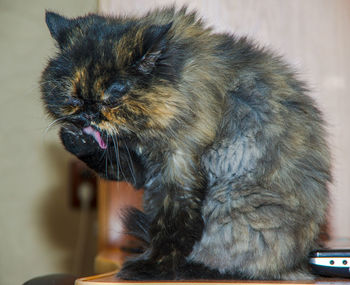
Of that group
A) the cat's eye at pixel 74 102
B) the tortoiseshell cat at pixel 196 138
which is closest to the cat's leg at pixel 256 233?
the tortoiseshell cat at pixel 196 138

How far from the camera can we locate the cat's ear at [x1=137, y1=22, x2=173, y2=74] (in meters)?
0.91

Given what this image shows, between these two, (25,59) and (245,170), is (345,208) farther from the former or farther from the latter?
(25,59)

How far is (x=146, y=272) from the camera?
3.17 ft

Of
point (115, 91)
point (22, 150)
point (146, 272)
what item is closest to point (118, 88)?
point (115, 91)

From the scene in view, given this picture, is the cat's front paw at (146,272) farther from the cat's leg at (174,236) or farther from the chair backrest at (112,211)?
the chair backrest at (112,211)

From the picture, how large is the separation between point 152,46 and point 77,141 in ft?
0.98

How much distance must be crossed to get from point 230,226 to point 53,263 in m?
1.38

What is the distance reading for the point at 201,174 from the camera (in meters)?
1.00

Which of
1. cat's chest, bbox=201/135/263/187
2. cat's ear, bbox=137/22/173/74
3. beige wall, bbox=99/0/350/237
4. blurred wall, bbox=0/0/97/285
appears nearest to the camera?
cat's ear, bbox=137/22/173/74

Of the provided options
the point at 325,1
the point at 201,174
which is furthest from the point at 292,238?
the point at 325,1

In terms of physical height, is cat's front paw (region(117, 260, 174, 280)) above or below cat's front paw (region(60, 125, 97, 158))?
below

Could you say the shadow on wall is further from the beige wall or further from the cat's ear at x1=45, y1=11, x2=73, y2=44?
A: the cat's ear at x1=45, y1=11, x2=73, y2=44

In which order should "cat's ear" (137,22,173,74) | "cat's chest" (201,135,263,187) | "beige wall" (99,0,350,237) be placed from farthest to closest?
"beige wall" (99,0,350,237) < "cat's chest" (201,135,263,187) < "cat's ear" (137,22,173,74)

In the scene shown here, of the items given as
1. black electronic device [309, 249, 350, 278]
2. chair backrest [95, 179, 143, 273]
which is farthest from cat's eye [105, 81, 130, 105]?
chair backrest [95, 179, 143, 273]
